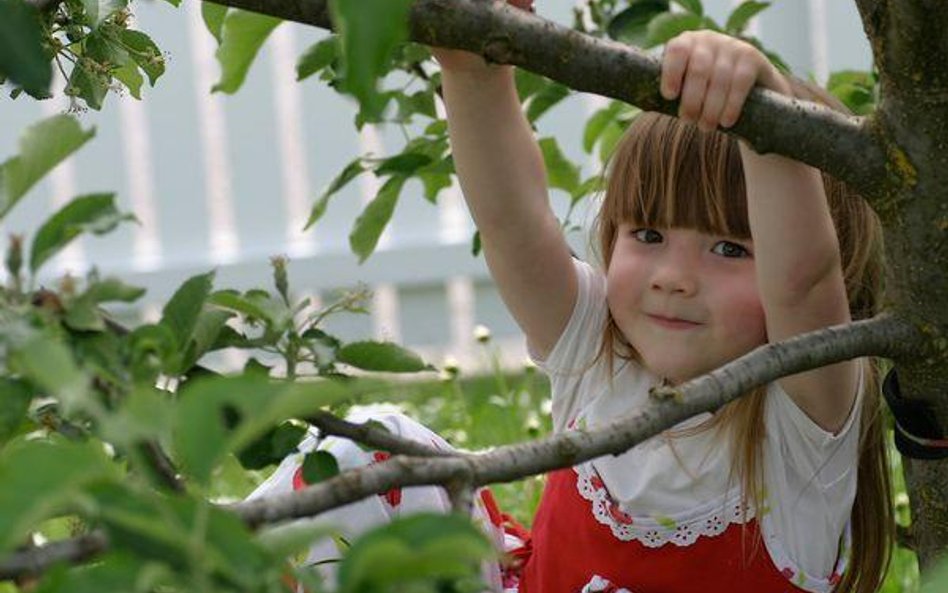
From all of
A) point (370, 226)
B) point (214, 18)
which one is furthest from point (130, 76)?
point (370, 226)

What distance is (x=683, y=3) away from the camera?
1.50 metres

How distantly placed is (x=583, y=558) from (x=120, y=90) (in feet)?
1.85

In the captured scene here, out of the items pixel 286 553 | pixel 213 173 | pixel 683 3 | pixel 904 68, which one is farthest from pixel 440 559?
pixel 213 173

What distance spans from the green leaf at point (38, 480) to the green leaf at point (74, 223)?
0.48 ft

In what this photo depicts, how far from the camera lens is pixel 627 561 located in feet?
4.64

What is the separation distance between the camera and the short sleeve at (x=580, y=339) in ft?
4.74

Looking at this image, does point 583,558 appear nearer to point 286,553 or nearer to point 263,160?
point 286,553

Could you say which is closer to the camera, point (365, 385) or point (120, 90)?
point (365, 385)

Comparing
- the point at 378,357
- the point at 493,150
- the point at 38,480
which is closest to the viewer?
the point at 38,480

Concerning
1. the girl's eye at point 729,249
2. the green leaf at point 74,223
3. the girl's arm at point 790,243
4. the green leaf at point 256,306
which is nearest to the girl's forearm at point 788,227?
the girl's arm at point 790,243

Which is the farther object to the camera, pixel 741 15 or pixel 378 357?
pixel 741 15

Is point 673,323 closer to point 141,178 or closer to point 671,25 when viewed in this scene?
point 671,25

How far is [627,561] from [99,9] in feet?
2.15

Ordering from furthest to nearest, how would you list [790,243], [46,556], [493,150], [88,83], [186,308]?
[493,150], [790,243], [88,83], [186,308], [46,556]
